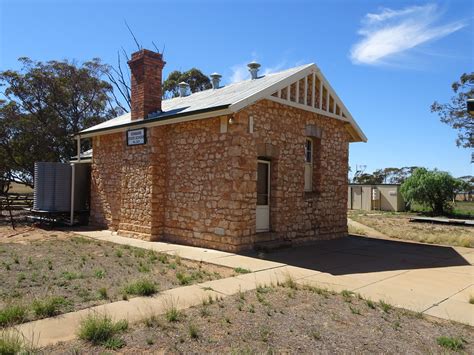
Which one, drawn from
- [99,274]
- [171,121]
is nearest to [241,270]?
[99,274]

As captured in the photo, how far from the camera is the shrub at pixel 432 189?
26766mm

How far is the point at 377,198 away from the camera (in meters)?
32.0

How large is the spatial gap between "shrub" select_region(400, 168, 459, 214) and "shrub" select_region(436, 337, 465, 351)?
24629 mm

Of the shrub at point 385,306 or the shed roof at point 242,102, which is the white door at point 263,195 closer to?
the shed roof at point 242,102

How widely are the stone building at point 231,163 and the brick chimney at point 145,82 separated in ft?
0.11

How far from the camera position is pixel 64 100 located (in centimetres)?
2280

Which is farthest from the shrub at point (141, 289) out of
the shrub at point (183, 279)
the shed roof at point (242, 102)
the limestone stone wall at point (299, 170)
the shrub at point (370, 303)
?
the shed roof at point (242, 102)

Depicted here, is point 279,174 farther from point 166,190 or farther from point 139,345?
point 139,345

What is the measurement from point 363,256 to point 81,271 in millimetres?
6757

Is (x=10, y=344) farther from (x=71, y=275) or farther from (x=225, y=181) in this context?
(x=225, y=181)

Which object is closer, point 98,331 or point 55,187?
point 98,331

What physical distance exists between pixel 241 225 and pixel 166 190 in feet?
10.3

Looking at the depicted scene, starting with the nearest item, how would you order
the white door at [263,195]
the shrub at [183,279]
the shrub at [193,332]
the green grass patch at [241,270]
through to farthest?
the shrub at [193,332] → the shrub at [183,279] → the green grass patch at [241,270] → the white door at [263,195]

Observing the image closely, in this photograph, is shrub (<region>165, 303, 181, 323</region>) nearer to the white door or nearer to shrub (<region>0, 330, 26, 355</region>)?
shrub (<region>0, 330, 26, 355</region>)
